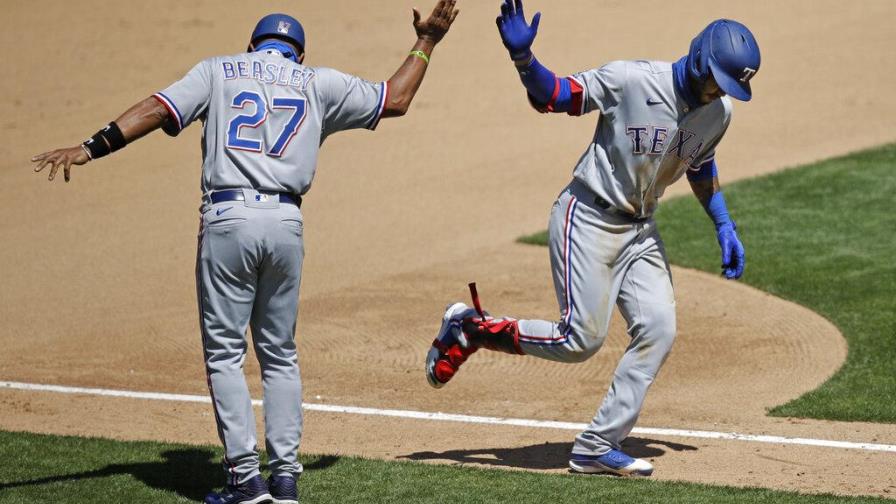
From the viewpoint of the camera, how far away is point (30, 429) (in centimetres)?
669

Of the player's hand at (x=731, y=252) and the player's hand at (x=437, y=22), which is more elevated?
the player's hand at (x=437, y=22)

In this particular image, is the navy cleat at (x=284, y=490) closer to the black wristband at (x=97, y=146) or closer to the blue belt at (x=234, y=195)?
the blue belt at (x=234, y=195)

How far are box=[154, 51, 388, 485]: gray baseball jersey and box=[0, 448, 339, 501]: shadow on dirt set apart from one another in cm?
47

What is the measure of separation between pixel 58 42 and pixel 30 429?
39.5ft

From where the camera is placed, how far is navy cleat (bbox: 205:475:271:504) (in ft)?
17.0

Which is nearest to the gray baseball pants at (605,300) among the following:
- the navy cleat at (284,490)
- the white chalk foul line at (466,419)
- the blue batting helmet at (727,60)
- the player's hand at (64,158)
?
the blue batting helmet at (727,60)

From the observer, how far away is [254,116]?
16.7 feet

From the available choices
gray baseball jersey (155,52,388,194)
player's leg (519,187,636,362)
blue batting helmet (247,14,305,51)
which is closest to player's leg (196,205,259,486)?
gray baseball jersey (155,52,388,194)

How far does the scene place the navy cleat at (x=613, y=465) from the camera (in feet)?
19.1

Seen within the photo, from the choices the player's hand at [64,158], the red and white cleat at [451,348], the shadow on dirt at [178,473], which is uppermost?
the player's hand at [64,158]

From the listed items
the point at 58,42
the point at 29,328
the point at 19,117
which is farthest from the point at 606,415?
the point at 58,42

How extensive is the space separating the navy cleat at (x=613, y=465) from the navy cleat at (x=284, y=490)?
1.35m

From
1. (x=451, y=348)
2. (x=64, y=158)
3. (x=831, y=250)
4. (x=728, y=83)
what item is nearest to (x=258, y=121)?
(x=64, y=158)

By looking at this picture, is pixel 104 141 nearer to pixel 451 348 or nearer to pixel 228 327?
pixel 228 327
